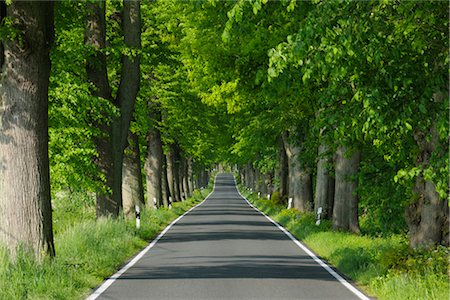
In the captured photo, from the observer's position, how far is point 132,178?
34.7 meters

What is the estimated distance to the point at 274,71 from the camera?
31.7 feet

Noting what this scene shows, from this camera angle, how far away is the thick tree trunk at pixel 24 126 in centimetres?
1314

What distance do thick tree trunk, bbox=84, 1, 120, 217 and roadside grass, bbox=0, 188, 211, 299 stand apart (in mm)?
730

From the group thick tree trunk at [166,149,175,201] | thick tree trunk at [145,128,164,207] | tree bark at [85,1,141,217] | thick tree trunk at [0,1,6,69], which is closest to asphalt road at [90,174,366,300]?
tree bark at [85,1,141,217]

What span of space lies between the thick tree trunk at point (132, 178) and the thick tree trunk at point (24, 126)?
20.3 metres

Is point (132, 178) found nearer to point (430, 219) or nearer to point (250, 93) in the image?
point (250, 93)

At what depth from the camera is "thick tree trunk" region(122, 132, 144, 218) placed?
3428 centimetres

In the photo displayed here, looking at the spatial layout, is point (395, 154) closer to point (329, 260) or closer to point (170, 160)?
point (329, 260)

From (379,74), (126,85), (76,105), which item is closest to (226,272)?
(379,74)

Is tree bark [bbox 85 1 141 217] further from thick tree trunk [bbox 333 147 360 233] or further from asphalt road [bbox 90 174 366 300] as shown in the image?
thick tree trunk [bbox 333 147 360 233]

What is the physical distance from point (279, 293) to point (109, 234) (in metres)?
9.55

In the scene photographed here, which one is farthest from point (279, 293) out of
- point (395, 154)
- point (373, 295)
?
point (395, 154)

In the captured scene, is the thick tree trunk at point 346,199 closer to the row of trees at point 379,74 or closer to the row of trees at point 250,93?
the row of trees at point 250,93

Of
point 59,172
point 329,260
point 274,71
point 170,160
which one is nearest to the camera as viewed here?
point 274,71
